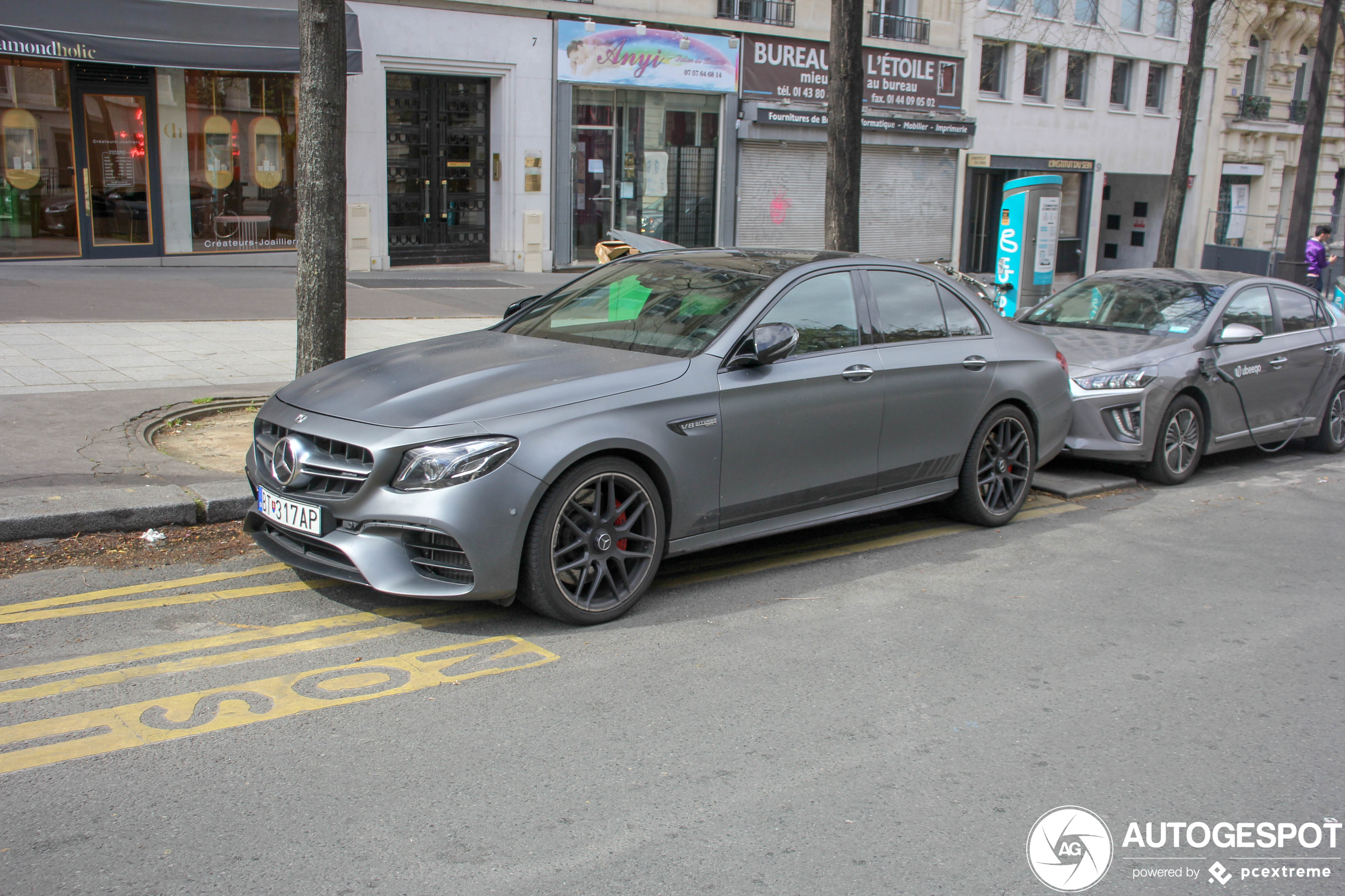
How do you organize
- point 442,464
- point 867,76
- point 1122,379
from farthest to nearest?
point 867,76 → point 1122,379 → point 442,464

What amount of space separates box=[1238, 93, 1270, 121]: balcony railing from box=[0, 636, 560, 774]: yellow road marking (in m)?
36.7

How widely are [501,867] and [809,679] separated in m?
1.78

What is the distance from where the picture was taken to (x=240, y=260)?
19.0 meters

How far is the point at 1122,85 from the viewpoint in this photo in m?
32.2

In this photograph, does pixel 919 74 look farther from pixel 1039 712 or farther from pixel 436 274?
pixel 1039 712

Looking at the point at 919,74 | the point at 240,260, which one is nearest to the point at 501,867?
the point at 240,260

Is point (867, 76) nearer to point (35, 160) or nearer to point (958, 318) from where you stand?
point (35, 160)

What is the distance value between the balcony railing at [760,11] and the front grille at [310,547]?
67.2 feet

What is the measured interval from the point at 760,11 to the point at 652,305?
65.3 feet

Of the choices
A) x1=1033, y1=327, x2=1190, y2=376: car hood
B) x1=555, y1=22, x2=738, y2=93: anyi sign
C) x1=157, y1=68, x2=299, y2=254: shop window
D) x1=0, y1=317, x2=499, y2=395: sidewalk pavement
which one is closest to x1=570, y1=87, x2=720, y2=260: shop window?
x1=555, y1=22, x2=738, y2=93: anyi sign

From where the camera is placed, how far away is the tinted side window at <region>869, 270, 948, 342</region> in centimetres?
638

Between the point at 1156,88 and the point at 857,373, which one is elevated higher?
the point at 1156,88

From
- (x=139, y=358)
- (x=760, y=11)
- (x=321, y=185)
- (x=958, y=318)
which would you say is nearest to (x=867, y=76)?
(x=760, y=11)

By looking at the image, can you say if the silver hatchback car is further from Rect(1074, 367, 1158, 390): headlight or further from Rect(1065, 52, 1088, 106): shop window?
Rect(1065, 52, 1088, 106): shop window
